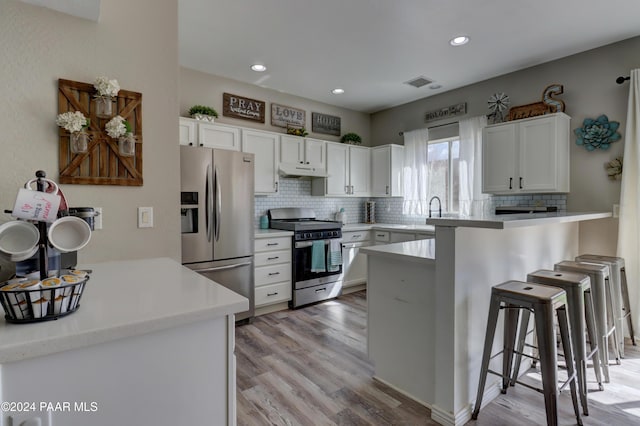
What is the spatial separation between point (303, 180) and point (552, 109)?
3.05 meters

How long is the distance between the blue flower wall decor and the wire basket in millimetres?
4145

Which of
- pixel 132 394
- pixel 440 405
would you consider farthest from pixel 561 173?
pixel 132 394

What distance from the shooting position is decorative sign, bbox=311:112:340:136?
4.86 metres

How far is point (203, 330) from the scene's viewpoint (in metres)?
0.92

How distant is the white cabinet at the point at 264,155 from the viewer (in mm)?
3848

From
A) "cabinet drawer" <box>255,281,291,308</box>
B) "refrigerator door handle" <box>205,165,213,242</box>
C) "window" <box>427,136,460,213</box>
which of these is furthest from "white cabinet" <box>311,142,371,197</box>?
"refrigerator door handle" <box>205,165,213,242</box>

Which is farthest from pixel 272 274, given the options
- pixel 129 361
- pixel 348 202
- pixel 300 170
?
pixel 129 361

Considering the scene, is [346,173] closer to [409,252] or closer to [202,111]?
[202,111]

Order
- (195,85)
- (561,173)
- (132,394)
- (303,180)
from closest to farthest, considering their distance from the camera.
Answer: (132,394)
(561,173)
(195,85)
(303,180)

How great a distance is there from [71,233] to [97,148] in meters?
0.86

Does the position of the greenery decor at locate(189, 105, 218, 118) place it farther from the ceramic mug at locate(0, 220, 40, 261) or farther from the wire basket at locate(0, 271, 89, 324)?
the wire basket at locate(0, 271, 89, 324)

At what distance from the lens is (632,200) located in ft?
9.43

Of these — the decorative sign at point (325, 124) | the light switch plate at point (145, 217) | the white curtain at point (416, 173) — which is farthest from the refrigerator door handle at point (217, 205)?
the white curtain at point (416, 173)

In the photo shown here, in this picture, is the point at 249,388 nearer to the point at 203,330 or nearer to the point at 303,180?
the point at 203,330
